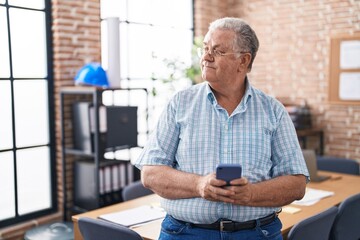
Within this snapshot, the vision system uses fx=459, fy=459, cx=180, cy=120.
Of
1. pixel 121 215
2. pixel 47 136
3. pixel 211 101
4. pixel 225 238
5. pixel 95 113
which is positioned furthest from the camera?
pixel 47 136

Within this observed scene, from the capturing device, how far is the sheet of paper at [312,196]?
2.78 meters

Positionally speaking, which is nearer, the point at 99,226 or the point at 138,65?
the point at 99,226

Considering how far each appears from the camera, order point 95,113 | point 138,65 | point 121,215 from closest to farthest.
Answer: point 121,215 < point 95,113 < point 138,65

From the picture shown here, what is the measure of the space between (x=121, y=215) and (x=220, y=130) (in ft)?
3.23

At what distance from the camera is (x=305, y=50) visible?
17.3 ft

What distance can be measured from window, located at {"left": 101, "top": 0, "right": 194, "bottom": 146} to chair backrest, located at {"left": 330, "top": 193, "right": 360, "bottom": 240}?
8.24 ft

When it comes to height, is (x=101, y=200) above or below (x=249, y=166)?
below

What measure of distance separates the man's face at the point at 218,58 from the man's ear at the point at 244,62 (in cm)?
3

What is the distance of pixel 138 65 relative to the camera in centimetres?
485

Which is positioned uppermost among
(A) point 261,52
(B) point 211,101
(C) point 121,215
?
(A) point 261,52

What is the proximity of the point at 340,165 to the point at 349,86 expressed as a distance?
1.35 metres

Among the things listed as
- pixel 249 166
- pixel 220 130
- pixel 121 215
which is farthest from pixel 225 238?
pixel 121 215

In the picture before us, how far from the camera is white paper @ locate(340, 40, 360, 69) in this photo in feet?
16.1

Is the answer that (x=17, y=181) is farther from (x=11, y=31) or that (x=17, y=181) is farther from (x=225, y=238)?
(x=225, y=238)
